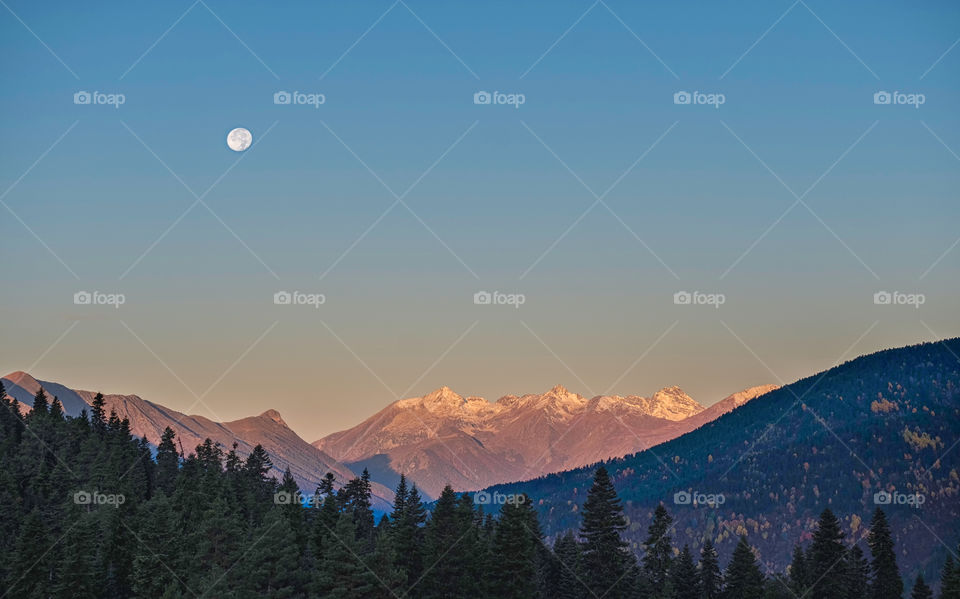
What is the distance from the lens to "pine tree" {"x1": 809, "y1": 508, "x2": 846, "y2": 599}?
108812 millimetres

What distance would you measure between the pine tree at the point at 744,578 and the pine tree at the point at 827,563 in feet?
20.0

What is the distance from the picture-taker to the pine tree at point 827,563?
109 metres

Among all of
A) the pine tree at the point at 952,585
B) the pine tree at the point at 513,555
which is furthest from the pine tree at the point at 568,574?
the pine tree at the point at 952,585

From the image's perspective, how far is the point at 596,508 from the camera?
96312 millimetres

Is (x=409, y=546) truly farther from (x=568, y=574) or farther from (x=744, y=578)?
(x=744, y=578)

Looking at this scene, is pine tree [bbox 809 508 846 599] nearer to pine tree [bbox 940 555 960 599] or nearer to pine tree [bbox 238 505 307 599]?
pine tree [bbox 940 555 960 599]

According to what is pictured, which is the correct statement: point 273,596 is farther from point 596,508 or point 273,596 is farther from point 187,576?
point 596,508

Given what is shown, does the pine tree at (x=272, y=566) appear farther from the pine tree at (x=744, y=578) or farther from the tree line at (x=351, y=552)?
the pine tree at (x=744, y=578)

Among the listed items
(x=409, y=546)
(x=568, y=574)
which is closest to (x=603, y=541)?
(x=568, y=574)

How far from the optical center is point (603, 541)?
97812mm

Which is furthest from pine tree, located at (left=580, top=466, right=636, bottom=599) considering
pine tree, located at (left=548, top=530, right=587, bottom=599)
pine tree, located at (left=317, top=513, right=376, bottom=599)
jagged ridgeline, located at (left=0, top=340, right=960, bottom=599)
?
pine tree, located at (left=317, top=513, right=376, bottom=599)

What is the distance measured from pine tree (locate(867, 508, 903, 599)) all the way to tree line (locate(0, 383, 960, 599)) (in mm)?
152

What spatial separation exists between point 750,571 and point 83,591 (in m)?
64.1

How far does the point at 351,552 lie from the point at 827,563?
49833 mm
